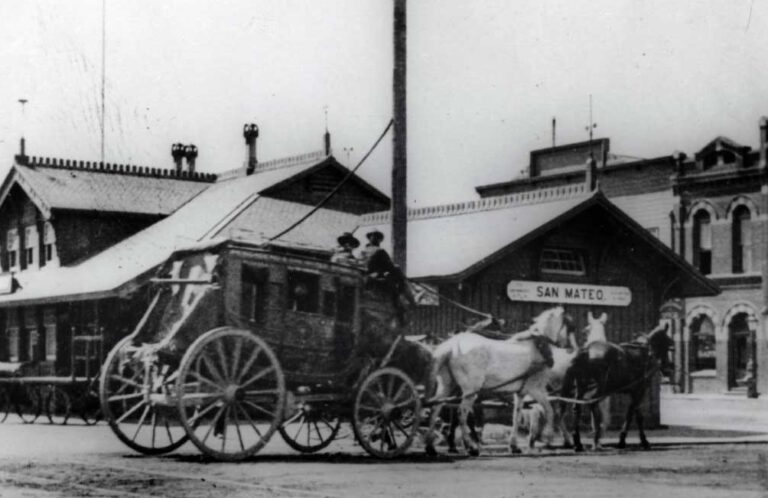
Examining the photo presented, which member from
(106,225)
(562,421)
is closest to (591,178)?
(562,421)

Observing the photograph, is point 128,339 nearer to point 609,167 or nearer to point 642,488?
point 642,488

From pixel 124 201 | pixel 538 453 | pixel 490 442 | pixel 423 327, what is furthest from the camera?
pixel 124 201

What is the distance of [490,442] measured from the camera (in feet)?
62.9

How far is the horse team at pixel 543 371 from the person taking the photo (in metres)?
16.9

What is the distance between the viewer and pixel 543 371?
17.5 m

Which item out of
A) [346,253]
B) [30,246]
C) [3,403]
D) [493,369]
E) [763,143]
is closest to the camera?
[346,253]

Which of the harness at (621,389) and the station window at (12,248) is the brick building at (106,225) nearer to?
the station window at (12,248)

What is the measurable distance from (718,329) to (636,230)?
964 inches

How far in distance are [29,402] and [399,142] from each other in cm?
1392

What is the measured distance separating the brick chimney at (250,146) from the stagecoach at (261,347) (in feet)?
57.6

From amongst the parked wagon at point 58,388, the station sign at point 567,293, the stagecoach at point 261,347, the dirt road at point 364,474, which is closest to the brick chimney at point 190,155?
the parked wagon at point 58,388

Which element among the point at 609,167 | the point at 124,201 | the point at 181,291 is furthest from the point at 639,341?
the point at 609,167

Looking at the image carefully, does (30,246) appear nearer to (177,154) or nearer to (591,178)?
(177,154)

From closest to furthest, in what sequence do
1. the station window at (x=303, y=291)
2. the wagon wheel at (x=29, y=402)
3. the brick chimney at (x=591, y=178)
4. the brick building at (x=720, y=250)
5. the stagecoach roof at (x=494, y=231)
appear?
the station window at (x=303, y=291) → the stagecoach roof at (x=494, y=231) → the wagon wheel at (x=29, y=402) → the brick chimney at (x=591, y=178) → the brick building at (x=720, y=250)
